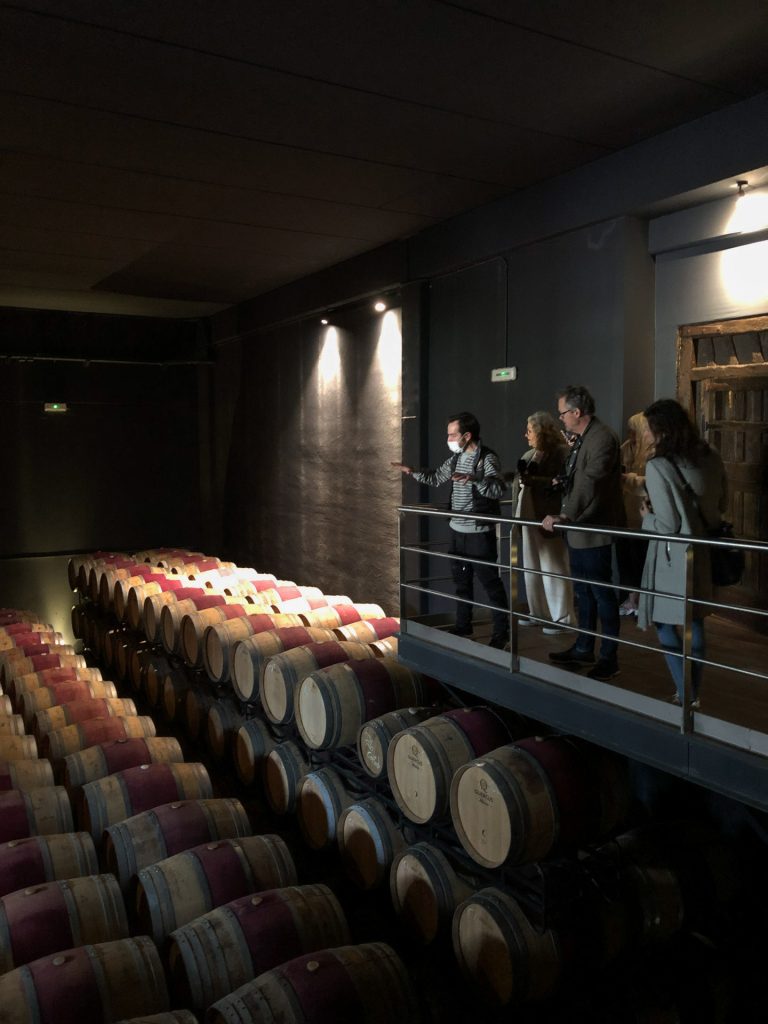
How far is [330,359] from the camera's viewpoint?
969cm

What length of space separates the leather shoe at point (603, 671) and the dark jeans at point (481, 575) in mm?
954

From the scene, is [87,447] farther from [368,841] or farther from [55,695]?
[368,841]

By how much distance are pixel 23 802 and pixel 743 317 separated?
→ 5.02m

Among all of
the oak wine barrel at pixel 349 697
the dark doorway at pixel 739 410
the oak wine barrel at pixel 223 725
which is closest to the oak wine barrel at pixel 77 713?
the oak wine barrel at pixel 223 725

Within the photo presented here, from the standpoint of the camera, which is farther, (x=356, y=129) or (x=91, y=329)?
(x=91, y=329)

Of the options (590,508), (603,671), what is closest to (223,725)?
(603,671)

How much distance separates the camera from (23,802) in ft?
14.6

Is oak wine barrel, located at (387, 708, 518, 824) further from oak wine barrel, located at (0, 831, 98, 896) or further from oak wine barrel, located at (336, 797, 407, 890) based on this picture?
oak wine barrel, located at (0, 831, 98, 896)

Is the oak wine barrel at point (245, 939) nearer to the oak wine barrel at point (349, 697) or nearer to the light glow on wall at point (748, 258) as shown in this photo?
the oak wine barrel at point (349, 697)

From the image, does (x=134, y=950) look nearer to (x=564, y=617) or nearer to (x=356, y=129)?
(x=564, y=617)

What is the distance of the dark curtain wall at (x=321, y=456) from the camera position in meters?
8.83

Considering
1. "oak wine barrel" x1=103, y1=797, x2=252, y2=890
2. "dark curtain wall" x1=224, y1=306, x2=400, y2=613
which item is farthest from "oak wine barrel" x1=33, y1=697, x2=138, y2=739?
"dark curtain wall" x1=224, y1=306, x2=400, y2=613

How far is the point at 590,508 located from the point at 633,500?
1569mm

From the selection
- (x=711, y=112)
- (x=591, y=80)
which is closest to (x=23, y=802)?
(x=591, y=80)
